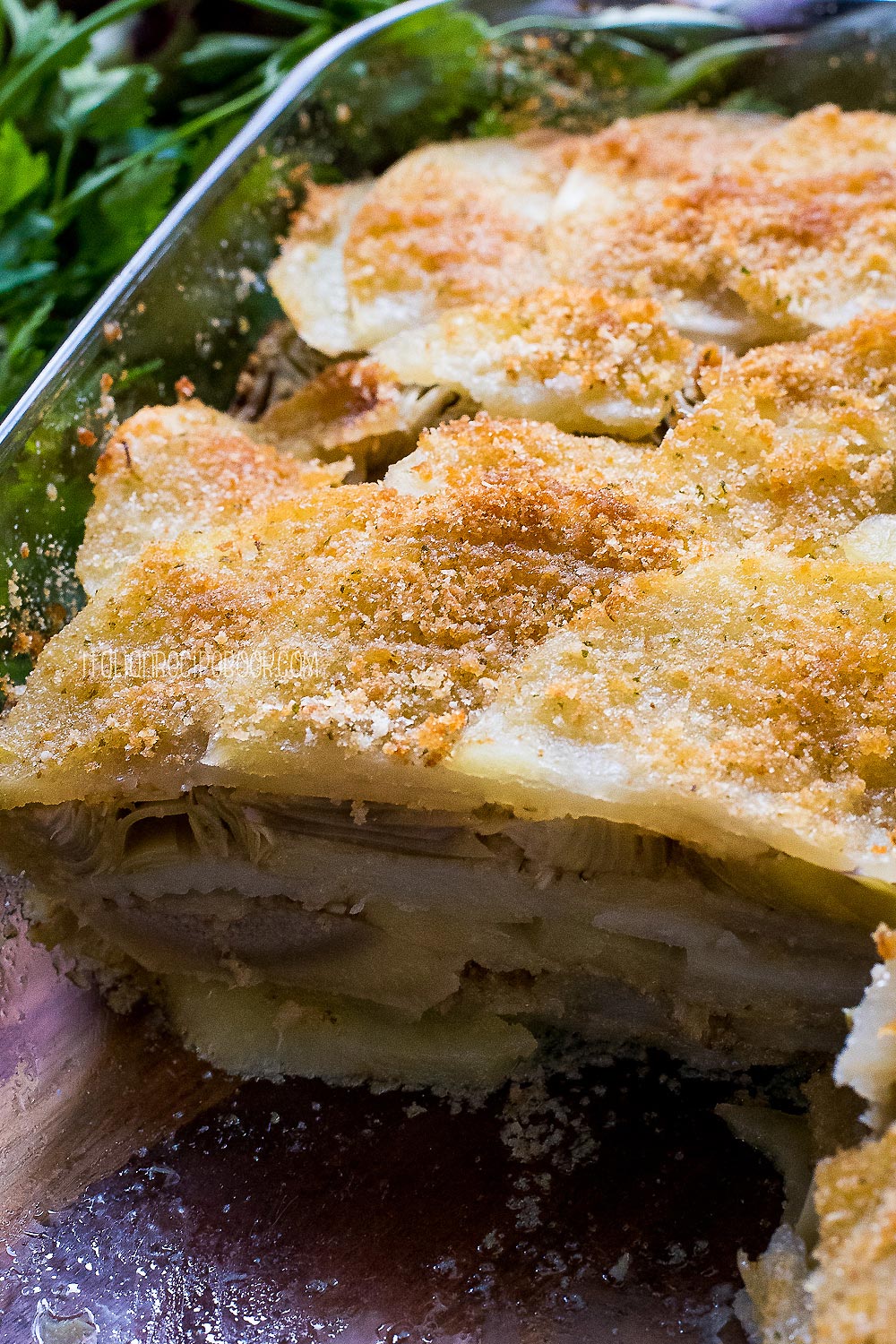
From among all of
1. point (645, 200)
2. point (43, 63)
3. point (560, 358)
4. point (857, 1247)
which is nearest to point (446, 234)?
point (645, 200)

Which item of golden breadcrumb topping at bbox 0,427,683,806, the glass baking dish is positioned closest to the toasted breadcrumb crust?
golden breadcrumb topping at bbox 0,427,683,806

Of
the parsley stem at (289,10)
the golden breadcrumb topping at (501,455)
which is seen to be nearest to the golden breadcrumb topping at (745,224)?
the golden breadcrumb topping at (501,455)

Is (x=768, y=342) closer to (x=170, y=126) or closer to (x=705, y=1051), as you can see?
(x=705, y=1051)

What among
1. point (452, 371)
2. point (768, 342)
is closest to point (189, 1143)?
point (452, 371)

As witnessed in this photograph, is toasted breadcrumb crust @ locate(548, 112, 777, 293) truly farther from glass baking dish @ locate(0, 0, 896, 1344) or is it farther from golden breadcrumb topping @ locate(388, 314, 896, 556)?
glass baking dish @ locate(0, 0, 896, 1344)

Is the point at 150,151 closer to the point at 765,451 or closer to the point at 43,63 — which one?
the point at 43,63

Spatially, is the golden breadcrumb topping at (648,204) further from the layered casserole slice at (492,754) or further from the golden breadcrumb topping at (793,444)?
the layered casserole slice at (492,754)
